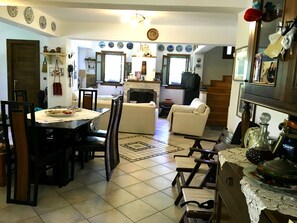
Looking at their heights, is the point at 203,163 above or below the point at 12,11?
below

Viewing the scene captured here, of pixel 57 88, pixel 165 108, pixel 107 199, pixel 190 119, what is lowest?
pixel 107 199

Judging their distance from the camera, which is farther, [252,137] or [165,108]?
[165,108]

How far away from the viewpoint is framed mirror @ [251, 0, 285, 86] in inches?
49.8

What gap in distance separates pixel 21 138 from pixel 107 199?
3.65 ft

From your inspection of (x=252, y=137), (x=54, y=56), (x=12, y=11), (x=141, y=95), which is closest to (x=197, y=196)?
(x=252, y=137)

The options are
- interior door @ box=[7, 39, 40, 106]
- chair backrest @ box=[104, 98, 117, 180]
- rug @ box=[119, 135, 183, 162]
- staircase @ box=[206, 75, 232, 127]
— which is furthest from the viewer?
staircase @ box=[206, 75, 232, 127]

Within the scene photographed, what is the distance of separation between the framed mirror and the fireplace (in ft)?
24.8

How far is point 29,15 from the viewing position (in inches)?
182

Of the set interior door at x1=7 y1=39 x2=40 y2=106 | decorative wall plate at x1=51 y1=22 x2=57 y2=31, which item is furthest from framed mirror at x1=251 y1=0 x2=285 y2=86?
interior door at x1=7 y1=39 x2=40 y2=106

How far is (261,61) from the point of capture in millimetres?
1493

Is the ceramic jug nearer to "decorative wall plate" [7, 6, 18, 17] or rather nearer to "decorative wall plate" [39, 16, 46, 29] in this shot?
"decorative wall plate" [7, 6, 18, 17]

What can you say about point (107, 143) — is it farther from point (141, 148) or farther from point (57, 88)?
point (57, 88)

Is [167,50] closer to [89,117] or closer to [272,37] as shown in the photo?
[89,117]

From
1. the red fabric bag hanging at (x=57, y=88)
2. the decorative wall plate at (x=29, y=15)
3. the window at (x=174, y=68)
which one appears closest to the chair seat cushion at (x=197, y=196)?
the decorative wall plate at (x=29, y=15)
